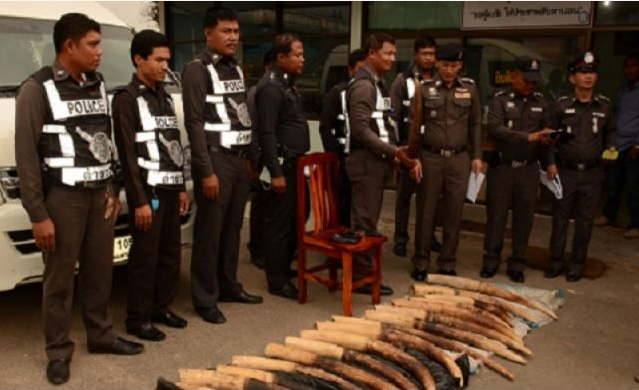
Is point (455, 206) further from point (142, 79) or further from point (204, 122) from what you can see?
point (142, 79)

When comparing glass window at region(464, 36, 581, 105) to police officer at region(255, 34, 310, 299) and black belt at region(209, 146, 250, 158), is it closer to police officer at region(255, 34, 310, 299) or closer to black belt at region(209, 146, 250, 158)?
police officer at region(255, 34, 310, 299)

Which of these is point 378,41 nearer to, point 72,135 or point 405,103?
point 405,103

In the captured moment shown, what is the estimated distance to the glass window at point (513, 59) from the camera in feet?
25.2

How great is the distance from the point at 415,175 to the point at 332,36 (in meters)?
4.88

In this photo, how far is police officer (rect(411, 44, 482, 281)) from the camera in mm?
5426

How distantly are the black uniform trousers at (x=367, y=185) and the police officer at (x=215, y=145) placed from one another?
92 centimetres

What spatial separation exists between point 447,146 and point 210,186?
2130 mm

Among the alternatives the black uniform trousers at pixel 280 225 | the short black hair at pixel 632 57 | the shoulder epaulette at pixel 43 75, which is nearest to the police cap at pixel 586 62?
the short black hair at pixel 632 57

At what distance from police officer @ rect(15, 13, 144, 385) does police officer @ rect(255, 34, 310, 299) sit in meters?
1.32

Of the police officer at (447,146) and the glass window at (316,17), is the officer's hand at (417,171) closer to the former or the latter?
the police officer at (447,146)

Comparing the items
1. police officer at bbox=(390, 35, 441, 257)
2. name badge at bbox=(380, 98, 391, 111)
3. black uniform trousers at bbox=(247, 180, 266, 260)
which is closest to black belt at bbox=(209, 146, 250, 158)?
name badge at bbox=(380, 98, 391, 111)

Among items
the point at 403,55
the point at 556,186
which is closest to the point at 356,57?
the point at 556,186

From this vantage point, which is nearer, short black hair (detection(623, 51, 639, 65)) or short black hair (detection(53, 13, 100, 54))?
short black hair (detection(53, 13, 100, 54))

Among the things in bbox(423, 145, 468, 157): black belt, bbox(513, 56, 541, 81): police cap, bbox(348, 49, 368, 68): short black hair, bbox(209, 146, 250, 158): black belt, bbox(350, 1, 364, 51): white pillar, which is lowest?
bbox(423, 145, 468, 157): black belt
